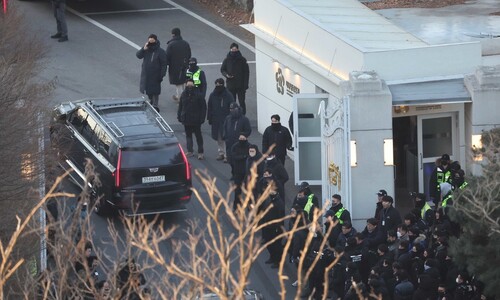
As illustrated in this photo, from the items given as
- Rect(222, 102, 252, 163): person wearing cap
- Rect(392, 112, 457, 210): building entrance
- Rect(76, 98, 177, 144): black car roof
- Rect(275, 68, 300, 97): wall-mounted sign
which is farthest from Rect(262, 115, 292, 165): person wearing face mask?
Rect(76, 98, 177, 144): black car roof

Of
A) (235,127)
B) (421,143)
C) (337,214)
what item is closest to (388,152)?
(421,143)

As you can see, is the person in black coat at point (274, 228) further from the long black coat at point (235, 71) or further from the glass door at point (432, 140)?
the long black coat at point (235, 71)

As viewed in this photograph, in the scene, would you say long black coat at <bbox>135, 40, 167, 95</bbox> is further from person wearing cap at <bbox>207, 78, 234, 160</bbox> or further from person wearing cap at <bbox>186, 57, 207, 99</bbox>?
person wearing cap at <bbox>207, 78, 234, 160</bbox>

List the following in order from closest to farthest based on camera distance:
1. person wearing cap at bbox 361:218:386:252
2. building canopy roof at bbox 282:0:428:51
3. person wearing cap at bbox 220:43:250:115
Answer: person wearing cap at bbox 361:218:386:252
building canopy roof at bbox 282:0:428:51
person wearing cap at bbox 220:43:250:115

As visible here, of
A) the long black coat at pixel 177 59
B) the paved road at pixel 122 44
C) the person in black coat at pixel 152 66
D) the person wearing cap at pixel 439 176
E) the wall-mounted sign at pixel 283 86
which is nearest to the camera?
the person wearing cap at pixel 439 176

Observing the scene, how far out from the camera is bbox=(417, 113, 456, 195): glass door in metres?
23.2

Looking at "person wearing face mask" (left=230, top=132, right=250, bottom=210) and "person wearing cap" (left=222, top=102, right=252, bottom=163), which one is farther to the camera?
"person wearing cap" (left=222, top=102, right=252, bottom=163)

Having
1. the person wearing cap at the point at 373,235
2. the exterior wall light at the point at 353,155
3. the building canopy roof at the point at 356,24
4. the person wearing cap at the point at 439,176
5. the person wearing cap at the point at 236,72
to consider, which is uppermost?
the building canopy roof at the point at 356,24

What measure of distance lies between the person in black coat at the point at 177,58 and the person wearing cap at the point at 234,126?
13.1 feet

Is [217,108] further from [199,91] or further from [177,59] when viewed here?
[177,59]

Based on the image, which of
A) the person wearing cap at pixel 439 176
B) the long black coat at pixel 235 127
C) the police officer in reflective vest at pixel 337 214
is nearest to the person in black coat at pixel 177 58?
the long black coat at pixel 235 127

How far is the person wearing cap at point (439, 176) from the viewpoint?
21500 mm

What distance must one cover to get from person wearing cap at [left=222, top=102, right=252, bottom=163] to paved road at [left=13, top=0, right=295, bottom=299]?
71 cm

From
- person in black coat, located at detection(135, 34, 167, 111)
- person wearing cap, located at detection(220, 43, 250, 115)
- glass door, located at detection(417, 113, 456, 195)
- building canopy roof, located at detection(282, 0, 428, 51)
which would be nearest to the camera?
glass door, located at detection(417, 113, 456, 195)
